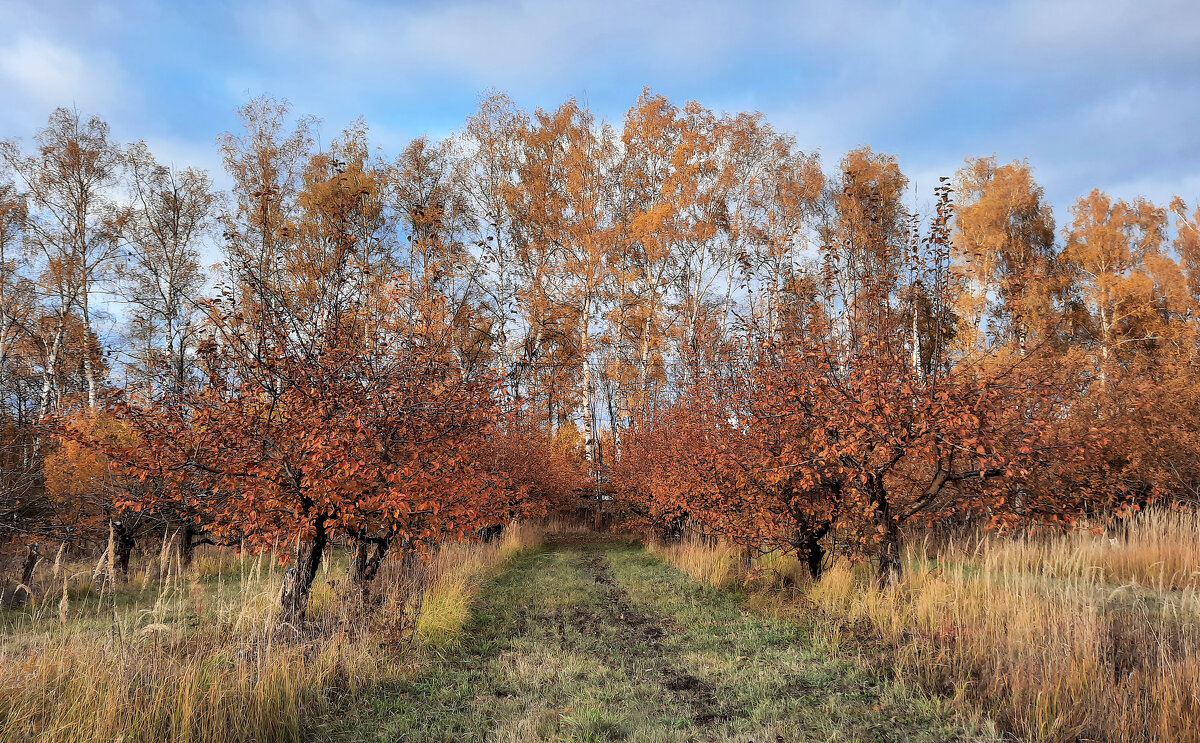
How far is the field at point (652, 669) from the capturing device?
342 cm

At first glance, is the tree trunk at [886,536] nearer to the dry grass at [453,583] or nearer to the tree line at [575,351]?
the tree line at [575,351]

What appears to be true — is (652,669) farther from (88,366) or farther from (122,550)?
(88,366)

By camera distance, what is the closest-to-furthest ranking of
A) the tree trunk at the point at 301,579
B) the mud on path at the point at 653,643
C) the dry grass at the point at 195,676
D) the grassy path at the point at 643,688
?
the dry grass at the point at 195,676
the grassy path at the point at 643,688
the mud on path at the point at 653,643
the tree trunk at the point at 301,579

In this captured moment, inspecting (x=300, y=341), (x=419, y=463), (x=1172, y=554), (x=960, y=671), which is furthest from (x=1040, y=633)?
(x=300, y=341)

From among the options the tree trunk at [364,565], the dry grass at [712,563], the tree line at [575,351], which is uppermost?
the tree line at [575,351]

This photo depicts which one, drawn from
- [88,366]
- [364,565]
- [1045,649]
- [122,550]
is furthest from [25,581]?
[1045,649]

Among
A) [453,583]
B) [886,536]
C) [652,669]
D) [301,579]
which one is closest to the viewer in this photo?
[652,669]

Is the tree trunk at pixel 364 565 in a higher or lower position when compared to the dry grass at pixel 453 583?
higher

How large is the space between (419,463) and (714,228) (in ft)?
54.1

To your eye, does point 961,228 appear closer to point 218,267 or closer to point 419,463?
point 419,463

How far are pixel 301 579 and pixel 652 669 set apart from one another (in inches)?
146

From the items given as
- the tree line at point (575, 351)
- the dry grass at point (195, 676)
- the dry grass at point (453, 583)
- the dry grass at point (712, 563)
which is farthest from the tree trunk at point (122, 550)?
→ the dry grass at point (712, 563)

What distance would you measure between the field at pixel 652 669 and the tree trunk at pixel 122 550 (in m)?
5.63

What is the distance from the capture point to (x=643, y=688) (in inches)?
180
